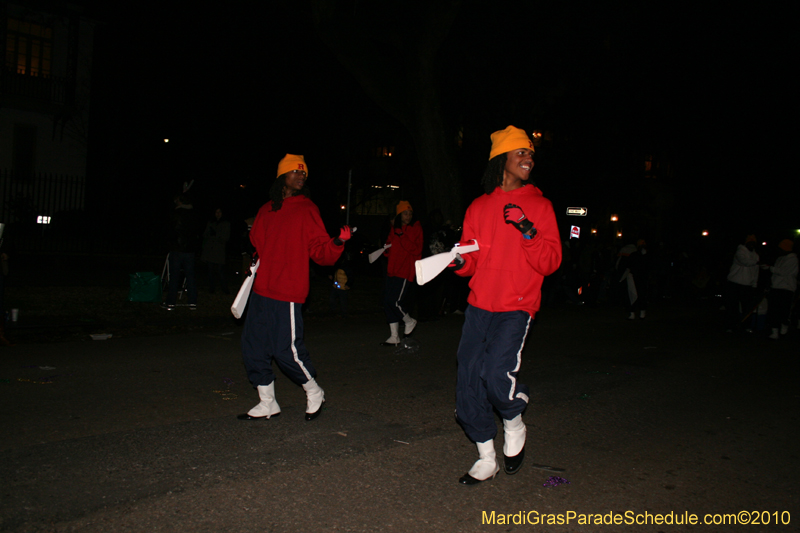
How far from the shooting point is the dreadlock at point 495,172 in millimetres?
4156

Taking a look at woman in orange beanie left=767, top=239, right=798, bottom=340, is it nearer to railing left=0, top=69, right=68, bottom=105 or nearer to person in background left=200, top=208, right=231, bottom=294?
person in background left=200, top=208, right=231, bottom=294

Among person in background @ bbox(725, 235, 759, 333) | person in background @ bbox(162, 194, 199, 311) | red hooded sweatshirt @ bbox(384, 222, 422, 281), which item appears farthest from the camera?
person in background @ bbox(725, 235, 759, 333)

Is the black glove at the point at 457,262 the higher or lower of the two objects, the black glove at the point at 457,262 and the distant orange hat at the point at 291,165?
the lower

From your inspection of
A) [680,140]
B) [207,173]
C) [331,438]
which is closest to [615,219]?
[680,140]

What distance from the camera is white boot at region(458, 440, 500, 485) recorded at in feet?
13.1

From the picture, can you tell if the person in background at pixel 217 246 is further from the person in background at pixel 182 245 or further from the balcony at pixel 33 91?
the balcony at pixel 33 91

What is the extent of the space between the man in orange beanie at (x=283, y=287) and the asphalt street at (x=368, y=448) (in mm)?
443

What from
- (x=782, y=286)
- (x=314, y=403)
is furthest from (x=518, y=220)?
(x=782, y=286)

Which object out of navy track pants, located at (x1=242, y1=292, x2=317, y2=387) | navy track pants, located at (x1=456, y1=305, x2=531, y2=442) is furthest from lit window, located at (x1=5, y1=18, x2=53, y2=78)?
navy track pants, located at (x1=456, y1=305, x2=531, y2=442)

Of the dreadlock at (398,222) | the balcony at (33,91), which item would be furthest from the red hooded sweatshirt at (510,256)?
the balcony at (33,91)

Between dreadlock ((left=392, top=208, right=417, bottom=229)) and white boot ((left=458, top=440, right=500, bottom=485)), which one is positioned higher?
dreadlock ((left=392, top=208, right=417, bottom=229))

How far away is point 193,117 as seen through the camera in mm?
25906

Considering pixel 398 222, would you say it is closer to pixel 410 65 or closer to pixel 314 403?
pixel 314 403

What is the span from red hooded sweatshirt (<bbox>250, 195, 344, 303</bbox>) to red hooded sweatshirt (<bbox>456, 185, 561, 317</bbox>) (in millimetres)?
1239
